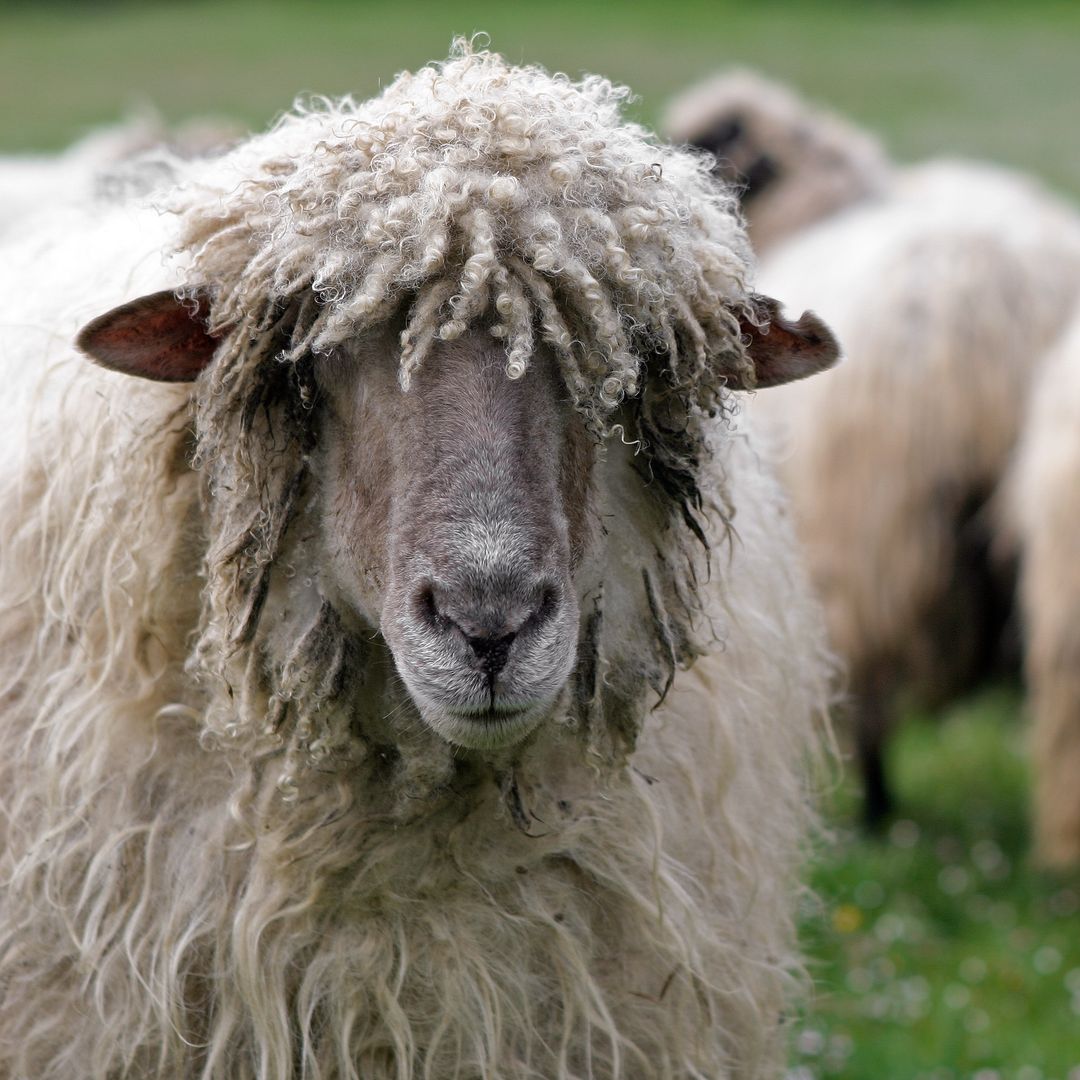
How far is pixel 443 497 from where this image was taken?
78.1 inches

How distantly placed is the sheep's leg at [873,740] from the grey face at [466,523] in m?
3.64

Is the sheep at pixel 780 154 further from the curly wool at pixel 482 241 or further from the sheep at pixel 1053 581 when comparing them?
the curly wool at pixel 482 241

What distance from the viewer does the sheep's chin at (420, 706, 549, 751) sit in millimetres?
2002

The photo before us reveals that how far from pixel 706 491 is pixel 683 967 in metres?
0.68

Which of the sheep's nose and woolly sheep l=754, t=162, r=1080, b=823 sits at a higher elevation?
the sheep's nose

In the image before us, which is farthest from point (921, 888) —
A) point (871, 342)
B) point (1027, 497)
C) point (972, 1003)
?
point (871, 342)

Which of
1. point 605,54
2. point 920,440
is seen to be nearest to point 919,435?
point 920,440

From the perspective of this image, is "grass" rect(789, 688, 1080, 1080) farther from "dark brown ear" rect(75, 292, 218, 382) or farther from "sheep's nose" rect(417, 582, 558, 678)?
"dark brown ear" rect(75, 292, 218, 382)

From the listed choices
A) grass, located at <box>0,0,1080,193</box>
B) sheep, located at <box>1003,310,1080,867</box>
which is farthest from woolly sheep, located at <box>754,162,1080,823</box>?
grass, located at <box>0,0,1080,193</box>

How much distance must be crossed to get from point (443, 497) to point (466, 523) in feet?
0.16

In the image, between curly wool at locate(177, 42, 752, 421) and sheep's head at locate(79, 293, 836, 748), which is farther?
curly wool at locate(177, 42, 752, 421)

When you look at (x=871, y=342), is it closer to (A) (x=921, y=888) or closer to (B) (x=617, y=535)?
(A) (x=921, y=888)

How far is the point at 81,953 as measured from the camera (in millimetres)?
2348

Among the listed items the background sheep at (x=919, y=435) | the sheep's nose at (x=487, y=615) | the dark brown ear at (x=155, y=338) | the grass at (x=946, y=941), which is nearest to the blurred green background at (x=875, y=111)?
the grass at (x=946, y=941)
